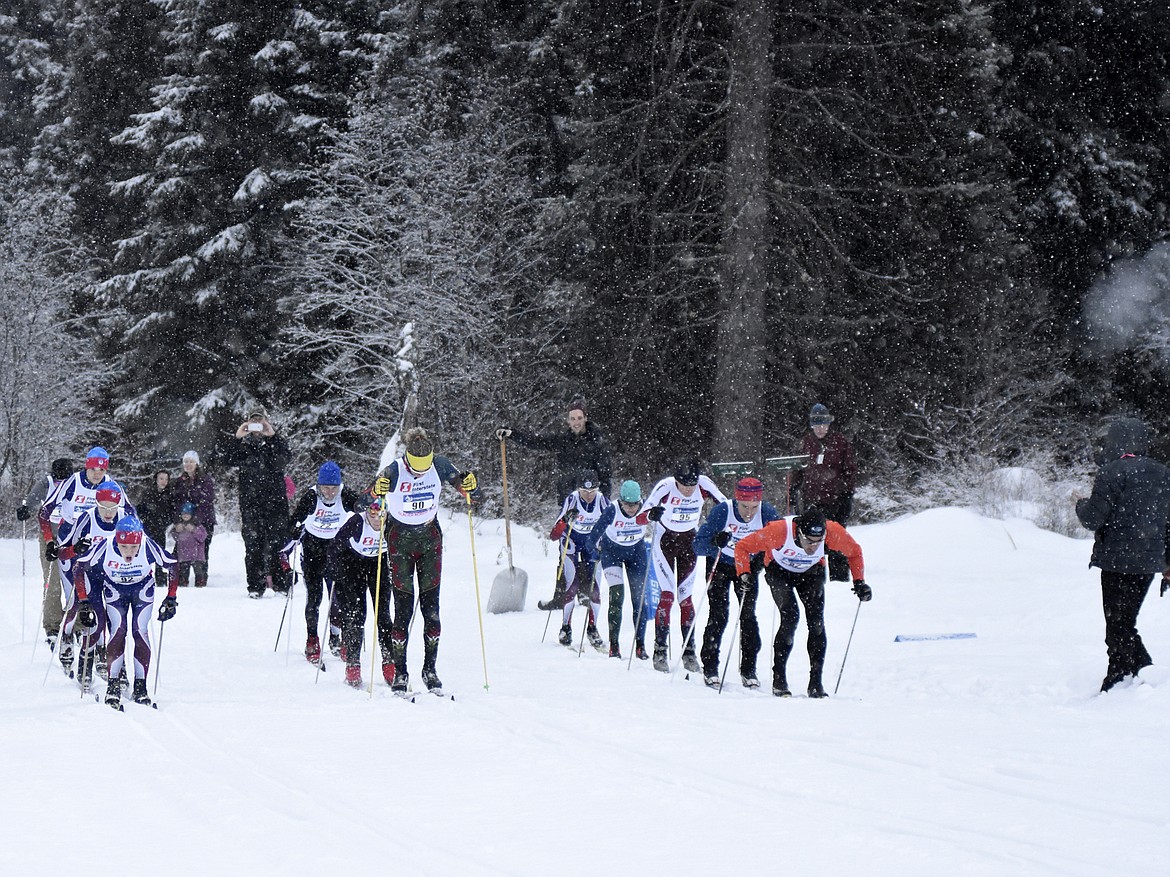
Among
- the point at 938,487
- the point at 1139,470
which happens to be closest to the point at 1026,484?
the point at 938,487

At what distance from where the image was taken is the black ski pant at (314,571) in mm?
11250

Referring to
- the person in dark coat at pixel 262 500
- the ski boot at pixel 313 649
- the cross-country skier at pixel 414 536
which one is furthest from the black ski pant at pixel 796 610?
the person in dark coat at pixel 262 500

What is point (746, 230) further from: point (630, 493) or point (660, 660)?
point (660, 660)

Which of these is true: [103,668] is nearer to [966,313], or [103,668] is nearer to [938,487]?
[938,487]

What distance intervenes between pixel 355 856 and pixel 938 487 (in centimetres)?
1633

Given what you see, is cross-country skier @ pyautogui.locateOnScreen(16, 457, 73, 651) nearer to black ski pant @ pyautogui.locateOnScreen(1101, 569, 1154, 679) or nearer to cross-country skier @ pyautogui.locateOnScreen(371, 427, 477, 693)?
cross-country skier @ pyautogui.locateOnScreen(371, 427, 477, 693)

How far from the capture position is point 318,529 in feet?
36.6

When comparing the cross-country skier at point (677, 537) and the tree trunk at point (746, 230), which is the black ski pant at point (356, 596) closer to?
the cross-country skier at point (677, 537)

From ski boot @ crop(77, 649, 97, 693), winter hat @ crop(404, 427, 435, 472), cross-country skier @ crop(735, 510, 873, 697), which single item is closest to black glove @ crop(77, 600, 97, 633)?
ski boot @ crop(77, 649, 97, 693)

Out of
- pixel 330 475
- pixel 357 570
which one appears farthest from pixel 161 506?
pixel 357 570

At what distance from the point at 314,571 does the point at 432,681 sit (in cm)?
220

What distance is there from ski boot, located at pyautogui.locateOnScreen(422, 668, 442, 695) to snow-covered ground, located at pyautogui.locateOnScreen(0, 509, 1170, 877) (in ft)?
0.78

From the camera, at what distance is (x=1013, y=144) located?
2742cm

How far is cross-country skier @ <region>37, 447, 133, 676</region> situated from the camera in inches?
427
